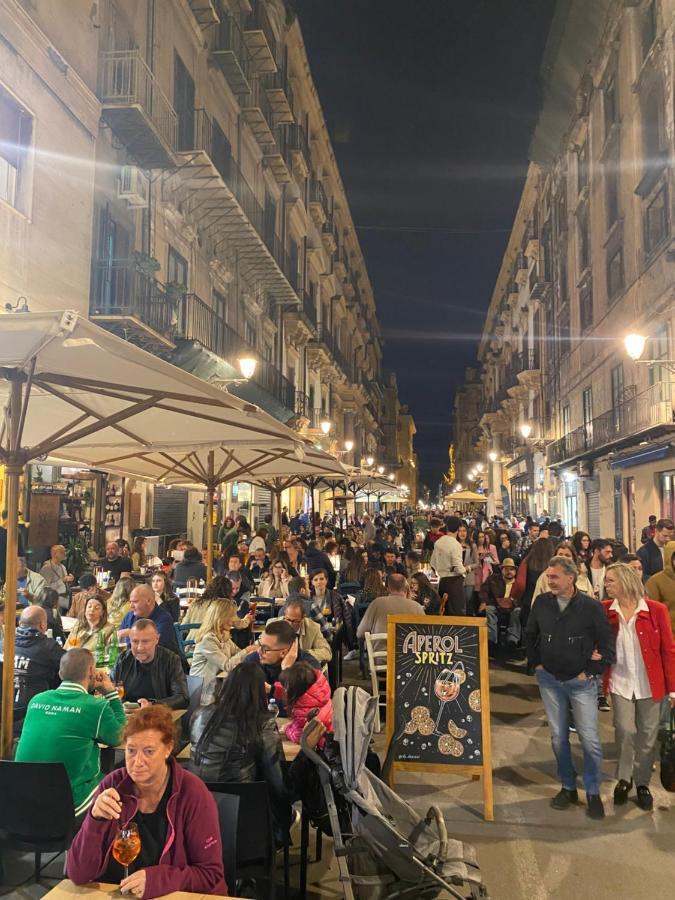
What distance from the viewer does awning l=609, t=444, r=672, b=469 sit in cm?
1817

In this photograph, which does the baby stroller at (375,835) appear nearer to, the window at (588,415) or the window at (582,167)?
the window at (588,415)

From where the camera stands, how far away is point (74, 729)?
3916 mm

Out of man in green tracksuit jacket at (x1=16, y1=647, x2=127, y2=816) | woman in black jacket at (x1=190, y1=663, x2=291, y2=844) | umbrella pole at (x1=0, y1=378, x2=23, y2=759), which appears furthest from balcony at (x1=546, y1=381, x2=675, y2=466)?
man in green tracksuit jacket at (x1=16, y1=647, x2=127, y2=816)

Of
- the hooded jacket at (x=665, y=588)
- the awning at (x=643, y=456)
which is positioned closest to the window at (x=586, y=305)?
the awning at (x=643, y=456)

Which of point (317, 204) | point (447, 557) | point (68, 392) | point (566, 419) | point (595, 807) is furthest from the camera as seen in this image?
point (317, 204)

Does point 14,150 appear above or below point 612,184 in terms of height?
below

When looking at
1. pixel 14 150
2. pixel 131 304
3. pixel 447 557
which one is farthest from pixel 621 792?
pixel 131 304

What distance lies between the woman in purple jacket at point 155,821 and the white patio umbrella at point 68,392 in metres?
1.69

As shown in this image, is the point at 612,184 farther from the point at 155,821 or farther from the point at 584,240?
the point at 155,821

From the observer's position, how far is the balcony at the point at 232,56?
2086cm

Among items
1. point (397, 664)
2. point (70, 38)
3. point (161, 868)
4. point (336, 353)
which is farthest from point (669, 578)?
point (336, 353)

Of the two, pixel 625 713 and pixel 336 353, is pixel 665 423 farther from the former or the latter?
pixel 336 353

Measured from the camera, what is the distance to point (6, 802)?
3607 mm

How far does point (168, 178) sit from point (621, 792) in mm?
16497
